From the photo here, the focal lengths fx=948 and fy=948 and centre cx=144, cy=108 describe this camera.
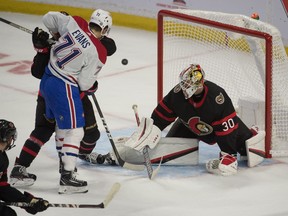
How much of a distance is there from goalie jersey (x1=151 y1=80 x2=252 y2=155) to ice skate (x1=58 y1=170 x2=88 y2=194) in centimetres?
71

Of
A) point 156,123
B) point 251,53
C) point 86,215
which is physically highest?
point 251,53

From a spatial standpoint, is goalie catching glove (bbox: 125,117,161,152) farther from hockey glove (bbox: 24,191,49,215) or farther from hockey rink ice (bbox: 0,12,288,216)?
hockey glove (bbox: 24,191,49,215)

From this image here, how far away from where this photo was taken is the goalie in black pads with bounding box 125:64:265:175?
5.18 m

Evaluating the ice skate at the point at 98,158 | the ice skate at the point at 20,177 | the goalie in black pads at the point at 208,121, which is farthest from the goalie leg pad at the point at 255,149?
the ice skate at the point at 20,177

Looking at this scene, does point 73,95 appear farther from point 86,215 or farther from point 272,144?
point 272,144

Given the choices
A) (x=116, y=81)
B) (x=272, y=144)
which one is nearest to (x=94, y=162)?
(x=272, y=144)

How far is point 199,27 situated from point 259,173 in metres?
1.29

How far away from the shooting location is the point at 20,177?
5.03 meters

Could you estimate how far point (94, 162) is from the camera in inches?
215

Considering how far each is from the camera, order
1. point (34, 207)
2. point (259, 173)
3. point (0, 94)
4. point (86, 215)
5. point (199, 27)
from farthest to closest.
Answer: point (0, 94), point (199, 27), point (259, 173), point (86, 215), point (34, 207)

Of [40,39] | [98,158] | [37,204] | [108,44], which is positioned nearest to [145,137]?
[98,158]

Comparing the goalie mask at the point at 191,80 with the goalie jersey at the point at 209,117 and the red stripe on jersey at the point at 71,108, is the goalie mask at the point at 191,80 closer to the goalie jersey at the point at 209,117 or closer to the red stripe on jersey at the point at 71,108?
the goalie jersey at the point at 209,117

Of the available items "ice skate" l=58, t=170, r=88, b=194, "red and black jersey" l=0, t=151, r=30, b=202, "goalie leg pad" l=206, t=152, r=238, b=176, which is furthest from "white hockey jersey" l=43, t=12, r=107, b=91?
"red and black jersey" l=0, t=151, r=30, b=202

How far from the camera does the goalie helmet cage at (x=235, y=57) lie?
546 cm
